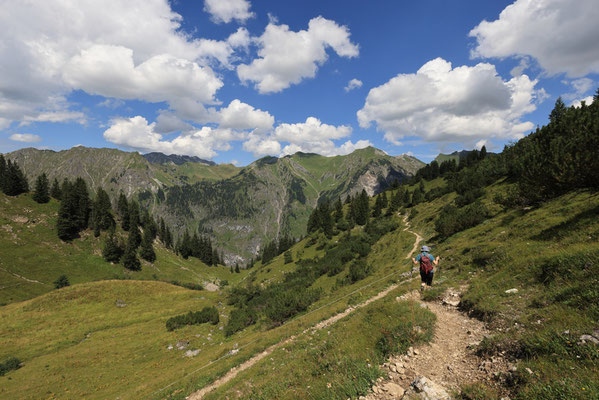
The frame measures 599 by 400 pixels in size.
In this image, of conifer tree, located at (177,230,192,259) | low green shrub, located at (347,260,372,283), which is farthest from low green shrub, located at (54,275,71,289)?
low green shrub, located at (347,260,372,283)

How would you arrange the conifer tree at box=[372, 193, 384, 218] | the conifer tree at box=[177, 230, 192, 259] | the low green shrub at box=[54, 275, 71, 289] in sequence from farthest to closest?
1. the conifer tree at box=[177, 230, 192, 259]
2. the conifer tree at box=[372, 193, 384, 218]
3. the low green shrub at box=[54, 275, 71, 289]

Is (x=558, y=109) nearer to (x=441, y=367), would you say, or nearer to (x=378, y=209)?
(x=378, y=209)

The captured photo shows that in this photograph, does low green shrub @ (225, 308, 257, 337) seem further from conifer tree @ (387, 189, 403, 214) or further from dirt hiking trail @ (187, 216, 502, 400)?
conifer tree @ (387, 189, 403, 214)

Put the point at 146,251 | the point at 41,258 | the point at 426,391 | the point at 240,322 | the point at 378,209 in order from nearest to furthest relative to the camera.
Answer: the point at 426,391 < the point at 240,322 < the point at 41,258 < the point at 146,251 < the point at 378,209

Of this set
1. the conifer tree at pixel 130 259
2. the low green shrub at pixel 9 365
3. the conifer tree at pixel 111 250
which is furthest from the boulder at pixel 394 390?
the conifer tree at pixel 111 250

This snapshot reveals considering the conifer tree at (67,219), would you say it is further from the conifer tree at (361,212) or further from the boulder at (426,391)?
the boulder at (426,391)

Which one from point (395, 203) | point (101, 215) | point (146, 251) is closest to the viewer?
point (101, 215)

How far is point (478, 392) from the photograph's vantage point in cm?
616

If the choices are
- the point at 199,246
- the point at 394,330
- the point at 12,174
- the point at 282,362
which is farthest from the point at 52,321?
the point at 199,246

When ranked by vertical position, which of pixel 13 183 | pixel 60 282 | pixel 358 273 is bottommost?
pixel 60 282

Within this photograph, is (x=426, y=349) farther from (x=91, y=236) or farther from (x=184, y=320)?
(x=91, y=236)

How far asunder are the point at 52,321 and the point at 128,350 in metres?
25.4

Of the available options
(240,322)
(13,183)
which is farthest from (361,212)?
(13,183)

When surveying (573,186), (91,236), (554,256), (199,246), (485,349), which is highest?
(573,186)
